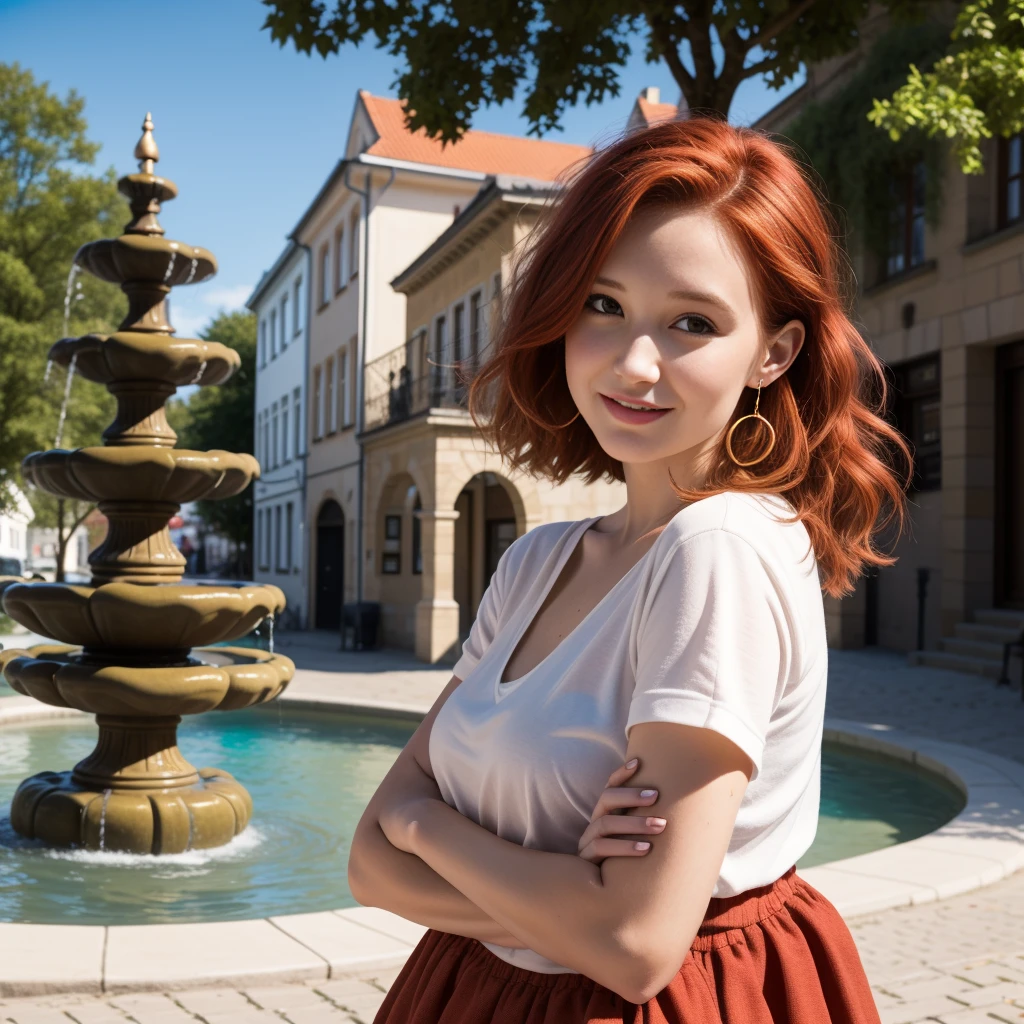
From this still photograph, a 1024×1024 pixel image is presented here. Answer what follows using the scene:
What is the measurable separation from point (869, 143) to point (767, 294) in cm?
1722

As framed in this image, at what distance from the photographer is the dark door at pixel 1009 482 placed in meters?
16.0

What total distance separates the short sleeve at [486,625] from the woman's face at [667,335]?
35cm

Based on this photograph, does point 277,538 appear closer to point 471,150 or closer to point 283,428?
point 283,428

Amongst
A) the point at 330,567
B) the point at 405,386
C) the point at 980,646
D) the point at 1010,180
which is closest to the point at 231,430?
the point at 330,567

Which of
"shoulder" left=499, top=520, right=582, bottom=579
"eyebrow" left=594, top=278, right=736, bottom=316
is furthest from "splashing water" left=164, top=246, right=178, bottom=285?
"eyebrow" left=594, top=278, right=736, bottom=316

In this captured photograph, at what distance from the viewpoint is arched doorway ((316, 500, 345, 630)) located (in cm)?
3175

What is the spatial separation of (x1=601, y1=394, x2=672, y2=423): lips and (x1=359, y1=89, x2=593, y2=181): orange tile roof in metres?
28.3

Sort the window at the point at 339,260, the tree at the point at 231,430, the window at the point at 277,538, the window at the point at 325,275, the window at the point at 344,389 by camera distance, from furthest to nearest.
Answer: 1. the tree at the point at 231,430
2. the window at the point at 277,538
3. the window at the point at 325,275
4. the window at the point at 339,260
5. the window at the point at 344,389

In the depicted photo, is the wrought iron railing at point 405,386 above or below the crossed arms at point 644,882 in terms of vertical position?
above

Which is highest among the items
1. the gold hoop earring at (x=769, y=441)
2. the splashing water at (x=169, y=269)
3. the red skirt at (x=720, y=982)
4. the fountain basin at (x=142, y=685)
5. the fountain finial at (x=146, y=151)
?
the fountain finial at (x=146, y=151)

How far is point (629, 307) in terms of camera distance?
4.85 feet

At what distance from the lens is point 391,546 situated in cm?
2600

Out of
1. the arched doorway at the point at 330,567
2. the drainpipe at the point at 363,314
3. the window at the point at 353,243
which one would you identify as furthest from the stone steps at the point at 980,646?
the arched doorway at the point at 330,567

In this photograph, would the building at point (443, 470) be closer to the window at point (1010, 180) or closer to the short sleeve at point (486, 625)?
the window at point (1010, 180)
